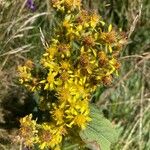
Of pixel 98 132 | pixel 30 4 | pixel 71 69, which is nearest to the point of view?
pixel 71 69

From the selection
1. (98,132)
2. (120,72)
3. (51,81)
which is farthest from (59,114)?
(120,72)

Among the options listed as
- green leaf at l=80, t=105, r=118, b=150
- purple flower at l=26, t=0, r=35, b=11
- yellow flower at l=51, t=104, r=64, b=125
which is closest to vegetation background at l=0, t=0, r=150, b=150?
purple flower at l=26, t=0, r=35, b=11

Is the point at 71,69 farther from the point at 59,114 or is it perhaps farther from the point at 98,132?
the point at 98,132

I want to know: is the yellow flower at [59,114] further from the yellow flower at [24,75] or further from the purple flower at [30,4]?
the purple flower at [30,4]

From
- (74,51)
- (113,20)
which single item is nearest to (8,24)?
(113,20)

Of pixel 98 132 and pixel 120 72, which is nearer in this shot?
pixel 98 132

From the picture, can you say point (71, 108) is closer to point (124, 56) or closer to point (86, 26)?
point (86, 26)

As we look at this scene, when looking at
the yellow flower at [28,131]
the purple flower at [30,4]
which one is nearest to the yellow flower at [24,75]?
the yellow flower at [28,131]

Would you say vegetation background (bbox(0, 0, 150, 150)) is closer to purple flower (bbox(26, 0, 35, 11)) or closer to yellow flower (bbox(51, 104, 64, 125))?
purple flower (bbox(26, 0, 35, 11))
